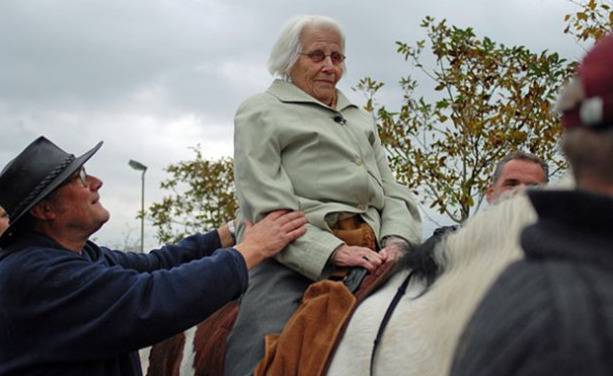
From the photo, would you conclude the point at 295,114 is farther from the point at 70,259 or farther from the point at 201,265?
the point at 70,259

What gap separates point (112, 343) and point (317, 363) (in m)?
0.82

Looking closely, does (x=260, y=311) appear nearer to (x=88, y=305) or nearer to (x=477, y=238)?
(x=88, y=305)

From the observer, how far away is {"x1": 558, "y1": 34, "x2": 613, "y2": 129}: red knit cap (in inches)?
42.7

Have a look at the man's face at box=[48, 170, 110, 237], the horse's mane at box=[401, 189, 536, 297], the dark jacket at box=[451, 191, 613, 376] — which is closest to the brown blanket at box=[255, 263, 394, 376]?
the horse's mane at box=[401, 189, 536, 297]

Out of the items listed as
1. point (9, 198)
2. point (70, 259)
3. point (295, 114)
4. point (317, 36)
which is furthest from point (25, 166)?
point (317, 36)

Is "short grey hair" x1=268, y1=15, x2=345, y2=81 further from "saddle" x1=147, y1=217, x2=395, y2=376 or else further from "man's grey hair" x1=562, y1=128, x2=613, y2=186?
"man's grey hair" x1=562, y1=128, x2=613, y2=186

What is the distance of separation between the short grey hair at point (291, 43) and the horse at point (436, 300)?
4.44 ft

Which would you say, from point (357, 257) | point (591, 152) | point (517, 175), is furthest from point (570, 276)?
point (517, 175)

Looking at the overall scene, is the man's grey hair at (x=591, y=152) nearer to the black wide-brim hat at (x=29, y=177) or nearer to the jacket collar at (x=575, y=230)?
the jacket collar at (x=575, y=230)

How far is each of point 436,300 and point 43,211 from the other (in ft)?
5.53

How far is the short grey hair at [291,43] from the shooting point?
3.50 meters

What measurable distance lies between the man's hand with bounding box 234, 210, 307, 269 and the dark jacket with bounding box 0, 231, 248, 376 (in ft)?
0.25

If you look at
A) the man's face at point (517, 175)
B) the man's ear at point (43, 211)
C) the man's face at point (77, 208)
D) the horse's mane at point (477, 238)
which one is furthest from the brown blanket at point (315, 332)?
the man's face at point (517, 175)

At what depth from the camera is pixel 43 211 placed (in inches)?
122
